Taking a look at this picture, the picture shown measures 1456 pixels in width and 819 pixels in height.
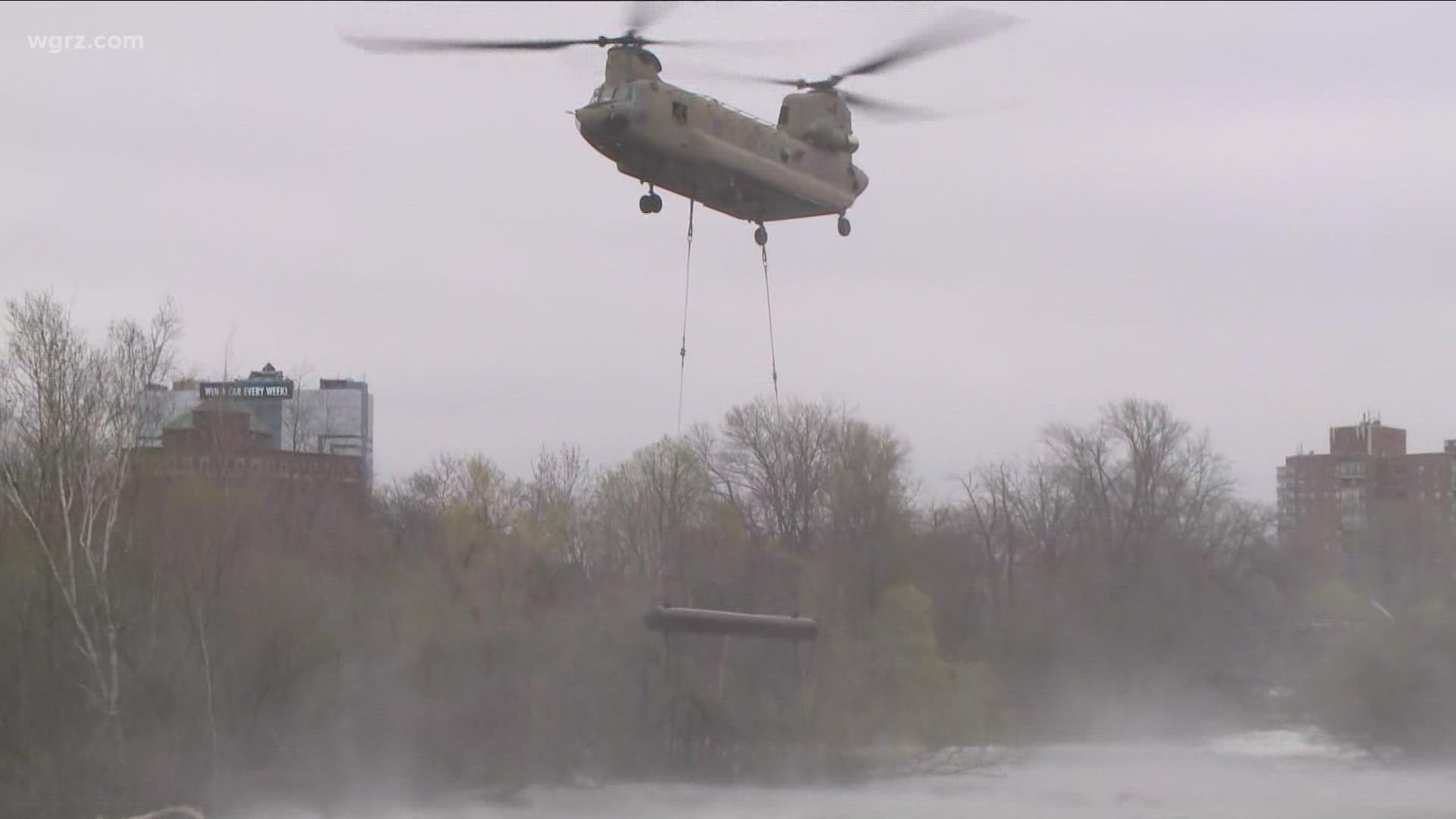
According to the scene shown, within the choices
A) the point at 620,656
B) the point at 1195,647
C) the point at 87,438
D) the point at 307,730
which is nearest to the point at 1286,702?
the point at 1195,647

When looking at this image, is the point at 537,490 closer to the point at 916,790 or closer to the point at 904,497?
the point at 904,497

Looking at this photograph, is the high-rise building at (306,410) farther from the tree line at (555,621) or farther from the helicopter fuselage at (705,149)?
the helicopter fuselage at (705,149)

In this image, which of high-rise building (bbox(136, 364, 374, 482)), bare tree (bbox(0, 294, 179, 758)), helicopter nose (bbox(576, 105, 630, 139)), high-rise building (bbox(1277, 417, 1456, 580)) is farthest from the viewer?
high-rise building (bbox(136, 364, 374, 482))

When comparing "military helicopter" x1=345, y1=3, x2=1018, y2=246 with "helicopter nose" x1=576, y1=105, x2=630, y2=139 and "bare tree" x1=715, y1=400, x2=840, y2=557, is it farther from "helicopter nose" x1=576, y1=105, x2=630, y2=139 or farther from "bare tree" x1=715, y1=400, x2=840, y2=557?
"bare tree" x1=715, y1=400, x2=840, y2=557

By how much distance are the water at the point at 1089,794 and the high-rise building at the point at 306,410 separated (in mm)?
26186

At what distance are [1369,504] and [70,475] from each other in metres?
57.1

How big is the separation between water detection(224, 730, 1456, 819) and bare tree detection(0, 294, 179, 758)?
5532mm


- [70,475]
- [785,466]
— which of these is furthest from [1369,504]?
[70,475]

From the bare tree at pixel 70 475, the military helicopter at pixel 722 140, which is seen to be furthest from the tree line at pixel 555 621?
the military helicopter at pixel 722 140

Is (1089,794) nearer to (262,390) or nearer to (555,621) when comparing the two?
(555,621)

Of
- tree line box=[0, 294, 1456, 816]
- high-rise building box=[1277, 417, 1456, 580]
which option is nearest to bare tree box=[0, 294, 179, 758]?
tree line box=[0, 294, 1456, 816]

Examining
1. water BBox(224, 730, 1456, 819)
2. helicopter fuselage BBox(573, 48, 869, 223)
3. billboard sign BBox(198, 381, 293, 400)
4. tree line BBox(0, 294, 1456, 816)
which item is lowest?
water BBox(224, 730, 1456, 819)

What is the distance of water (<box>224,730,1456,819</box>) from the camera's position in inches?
1533

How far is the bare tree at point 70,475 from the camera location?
3362 centimetres
